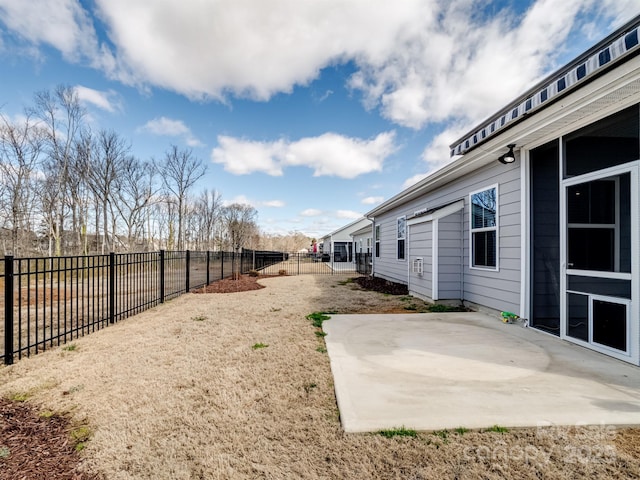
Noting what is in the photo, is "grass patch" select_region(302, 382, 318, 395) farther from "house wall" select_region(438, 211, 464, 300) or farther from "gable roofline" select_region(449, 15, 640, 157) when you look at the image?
"house wall" select_region(438, 211, 464, 300)

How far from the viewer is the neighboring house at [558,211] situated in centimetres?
304

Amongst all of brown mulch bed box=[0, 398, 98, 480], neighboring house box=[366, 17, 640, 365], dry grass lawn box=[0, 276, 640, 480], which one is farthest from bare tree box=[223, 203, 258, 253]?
brown mulch bed box=[0, 398, 98, 480]

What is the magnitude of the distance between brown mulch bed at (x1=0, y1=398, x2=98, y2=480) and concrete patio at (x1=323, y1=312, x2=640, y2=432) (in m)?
1.74

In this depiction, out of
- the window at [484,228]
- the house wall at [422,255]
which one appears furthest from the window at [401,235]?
the window at [484,228]

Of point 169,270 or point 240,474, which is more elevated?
point 169,270

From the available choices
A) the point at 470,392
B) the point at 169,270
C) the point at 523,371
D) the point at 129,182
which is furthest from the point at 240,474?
the point at 129,182

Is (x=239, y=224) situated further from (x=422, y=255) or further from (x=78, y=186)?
(x=422, y=255)

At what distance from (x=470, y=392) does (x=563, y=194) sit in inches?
121

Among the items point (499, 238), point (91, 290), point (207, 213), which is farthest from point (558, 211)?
point (207, 213)

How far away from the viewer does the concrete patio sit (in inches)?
82.6

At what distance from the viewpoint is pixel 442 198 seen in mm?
7547

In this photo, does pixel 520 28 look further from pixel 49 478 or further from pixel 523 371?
pixel 49 478

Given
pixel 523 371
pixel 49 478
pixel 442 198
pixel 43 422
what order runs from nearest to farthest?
pixel 49 478
pixel 43 422
pixel 523 371
pixel 442 198

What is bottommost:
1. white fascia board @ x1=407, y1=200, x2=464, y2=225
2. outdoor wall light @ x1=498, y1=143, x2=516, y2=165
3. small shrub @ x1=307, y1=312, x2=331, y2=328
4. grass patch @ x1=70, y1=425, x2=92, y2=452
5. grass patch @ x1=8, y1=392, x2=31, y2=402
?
small shrub @ x1=307, y1=312, x2=331, y2=328
